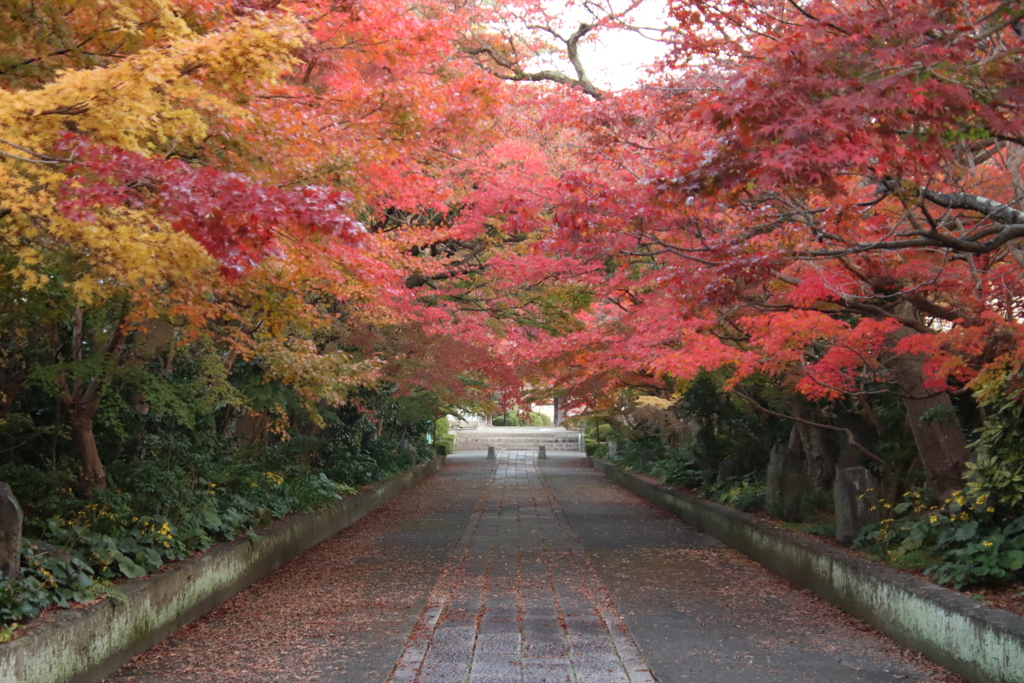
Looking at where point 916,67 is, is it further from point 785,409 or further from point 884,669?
point 785,409

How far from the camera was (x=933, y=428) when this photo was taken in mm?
8969

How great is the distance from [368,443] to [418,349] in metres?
7.30

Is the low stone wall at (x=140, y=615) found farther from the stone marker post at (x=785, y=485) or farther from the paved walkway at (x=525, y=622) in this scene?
the stone marker post at (x=785, y=485)

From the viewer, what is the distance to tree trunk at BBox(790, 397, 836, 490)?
40.9 ft

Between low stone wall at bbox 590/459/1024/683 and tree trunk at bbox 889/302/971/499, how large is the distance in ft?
4.30

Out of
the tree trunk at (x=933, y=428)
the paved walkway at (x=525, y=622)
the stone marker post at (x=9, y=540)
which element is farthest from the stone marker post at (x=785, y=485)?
the stone marker post at (x=9, y=540)

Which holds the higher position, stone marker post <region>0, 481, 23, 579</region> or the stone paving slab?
stone marker post <region>0, 481, 23, 579</region>

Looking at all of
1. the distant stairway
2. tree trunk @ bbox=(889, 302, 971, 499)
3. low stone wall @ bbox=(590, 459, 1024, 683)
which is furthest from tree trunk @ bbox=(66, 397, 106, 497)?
the distant stairway

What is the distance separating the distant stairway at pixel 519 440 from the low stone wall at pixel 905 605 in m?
32.6

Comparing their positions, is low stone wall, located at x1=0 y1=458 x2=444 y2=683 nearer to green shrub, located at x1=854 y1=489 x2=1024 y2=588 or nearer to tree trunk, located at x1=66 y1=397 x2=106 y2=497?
tree trunk, located at x1=66 y1=397 x2=106 y2=497

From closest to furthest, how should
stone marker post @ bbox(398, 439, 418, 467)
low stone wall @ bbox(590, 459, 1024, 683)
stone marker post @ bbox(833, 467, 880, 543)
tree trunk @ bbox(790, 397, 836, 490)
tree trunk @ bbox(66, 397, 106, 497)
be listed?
low stone wall @ bbox(590, 459, 1024, 683) → tree trunk @ bbox(66, 397, 106, 497) → stone marker post @ bbox(833, 467, 880, 543) → tree trunk @ bbox(790, 397, 836, 490) → stone marker post @ bbox(398, 439, 418, 467)

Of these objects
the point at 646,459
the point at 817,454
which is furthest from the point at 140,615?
the point at 646,459

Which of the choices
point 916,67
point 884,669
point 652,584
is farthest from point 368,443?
point 916,67

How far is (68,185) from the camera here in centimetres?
515
